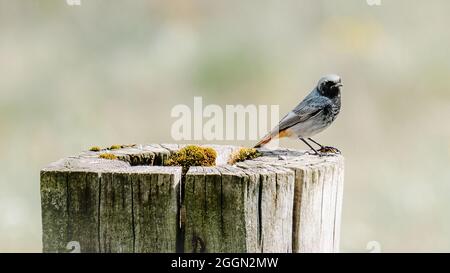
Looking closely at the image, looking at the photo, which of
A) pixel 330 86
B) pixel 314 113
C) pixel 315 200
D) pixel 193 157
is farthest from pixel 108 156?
pixel 330 86

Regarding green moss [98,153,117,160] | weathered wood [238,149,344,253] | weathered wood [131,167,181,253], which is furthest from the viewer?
green moss [98,153,117,160]

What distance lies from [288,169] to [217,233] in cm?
64

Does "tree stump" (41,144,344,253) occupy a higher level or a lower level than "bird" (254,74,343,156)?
lower

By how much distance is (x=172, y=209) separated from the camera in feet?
12.9

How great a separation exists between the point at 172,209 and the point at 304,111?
298cm

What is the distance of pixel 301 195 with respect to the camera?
420cm

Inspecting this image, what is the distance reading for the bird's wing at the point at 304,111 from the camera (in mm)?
6562

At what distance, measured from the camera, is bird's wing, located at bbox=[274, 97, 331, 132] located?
656cm

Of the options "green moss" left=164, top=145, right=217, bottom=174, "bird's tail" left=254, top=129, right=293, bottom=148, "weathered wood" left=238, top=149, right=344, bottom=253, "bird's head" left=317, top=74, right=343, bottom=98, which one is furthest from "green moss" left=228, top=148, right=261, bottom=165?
"bird's head" left=317, top=74, right=343, bottom=98

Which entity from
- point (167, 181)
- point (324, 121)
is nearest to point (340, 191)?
point (167, 181)

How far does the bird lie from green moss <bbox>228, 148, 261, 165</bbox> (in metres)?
1.24

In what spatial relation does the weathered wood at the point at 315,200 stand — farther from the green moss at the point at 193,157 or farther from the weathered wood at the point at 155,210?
the weathered wood at the point at 155,210

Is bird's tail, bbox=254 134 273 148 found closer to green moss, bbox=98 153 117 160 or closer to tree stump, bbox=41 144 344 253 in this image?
green moss, bbox=98 153 117 160

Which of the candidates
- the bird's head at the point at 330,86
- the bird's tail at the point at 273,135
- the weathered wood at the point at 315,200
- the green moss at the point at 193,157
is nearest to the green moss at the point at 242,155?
the green moss at the point at 193,157
